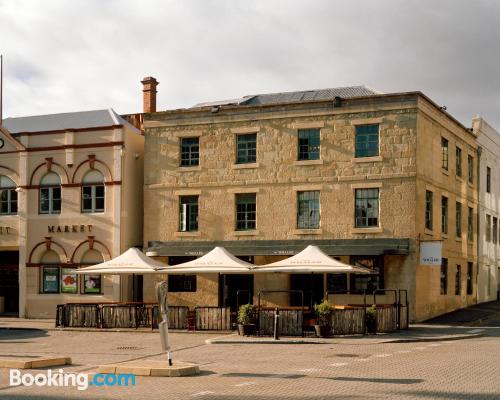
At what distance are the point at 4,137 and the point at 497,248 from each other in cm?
2609

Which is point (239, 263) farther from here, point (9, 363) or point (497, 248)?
point (497, 248)

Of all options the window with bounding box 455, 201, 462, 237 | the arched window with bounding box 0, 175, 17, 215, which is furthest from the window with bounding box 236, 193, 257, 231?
the arched window with bounding box 0, 175, 17, 215

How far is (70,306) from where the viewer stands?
30.2 meters

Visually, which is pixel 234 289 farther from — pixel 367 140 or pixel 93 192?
pixel 367 140

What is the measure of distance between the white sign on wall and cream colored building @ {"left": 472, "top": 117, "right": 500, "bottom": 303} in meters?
10.6

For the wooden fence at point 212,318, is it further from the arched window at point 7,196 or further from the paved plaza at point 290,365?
the arched window at point 7,196

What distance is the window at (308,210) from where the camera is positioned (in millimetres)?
32906

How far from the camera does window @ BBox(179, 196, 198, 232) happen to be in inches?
1371

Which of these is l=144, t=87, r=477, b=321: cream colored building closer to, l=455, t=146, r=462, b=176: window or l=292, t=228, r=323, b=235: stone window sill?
l=292, t=228, r=323, b=235: stone window sill

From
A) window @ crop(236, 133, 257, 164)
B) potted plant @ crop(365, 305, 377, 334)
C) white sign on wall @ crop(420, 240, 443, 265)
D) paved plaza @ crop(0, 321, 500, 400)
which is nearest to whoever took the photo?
paved plaza @ crop(0, 321, 500, 400)

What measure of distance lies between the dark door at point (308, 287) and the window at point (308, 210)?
200 cm

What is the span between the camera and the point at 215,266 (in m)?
28.1

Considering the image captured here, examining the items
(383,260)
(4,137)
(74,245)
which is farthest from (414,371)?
(4,137)

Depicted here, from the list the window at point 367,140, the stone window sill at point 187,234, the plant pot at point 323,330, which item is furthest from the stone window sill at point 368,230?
the plant pot at point 323,330
